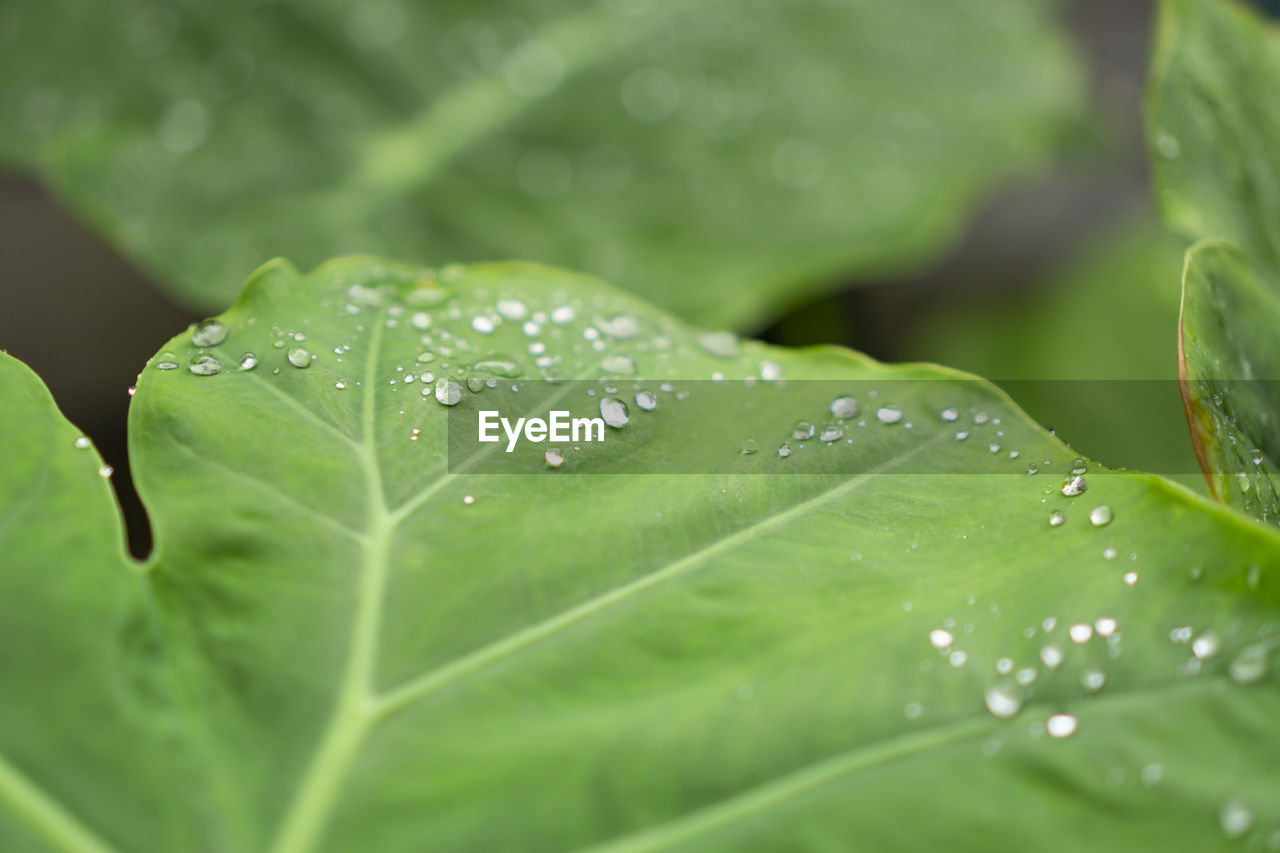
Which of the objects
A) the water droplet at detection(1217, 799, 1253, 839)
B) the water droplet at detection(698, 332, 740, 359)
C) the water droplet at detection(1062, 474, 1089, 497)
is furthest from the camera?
the water droplet at detection(698, 332, 740, 359)

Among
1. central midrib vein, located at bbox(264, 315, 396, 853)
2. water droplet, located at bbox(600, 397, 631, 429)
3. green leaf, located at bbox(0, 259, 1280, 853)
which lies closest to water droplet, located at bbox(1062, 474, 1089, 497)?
green leaf, located at bbox(0, 259, 1280, 853)

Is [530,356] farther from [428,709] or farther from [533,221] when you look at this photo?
[533,221]

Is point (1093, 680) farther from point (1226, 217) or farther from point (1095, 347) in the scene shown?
point (1095, 347)

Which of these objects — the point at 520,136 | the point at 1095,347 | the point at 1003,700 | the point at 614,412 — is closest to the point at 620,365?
the point at 614,412

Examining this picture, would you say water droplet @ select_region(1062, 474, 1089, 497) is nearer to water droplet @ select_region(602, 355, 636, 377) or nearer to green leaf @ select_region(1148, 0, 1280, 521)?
green leaf @ select_region(1148, 0, 1280, 521)

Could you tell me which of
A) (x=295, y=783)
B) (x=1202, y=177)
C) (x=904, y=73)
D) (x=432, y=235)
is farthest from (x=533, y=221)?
(x=295, y=783)

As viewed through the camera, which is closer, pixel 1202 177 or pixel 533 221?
pixel 1202 177
